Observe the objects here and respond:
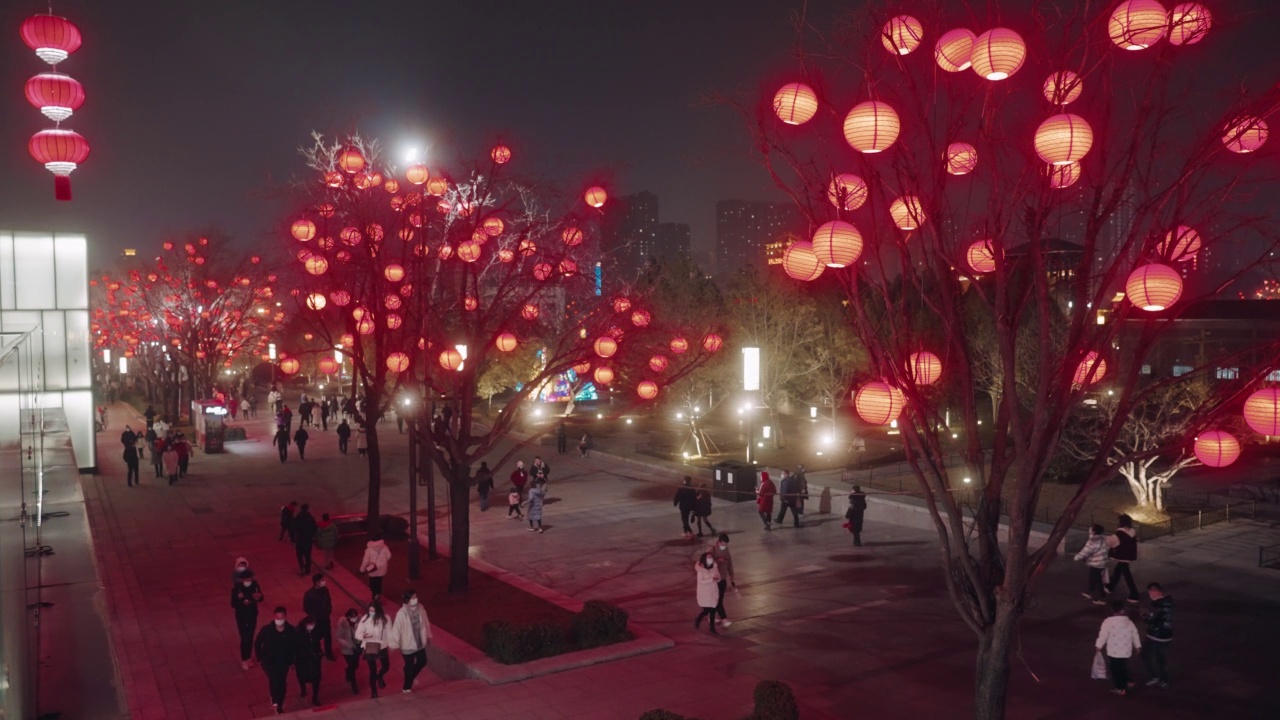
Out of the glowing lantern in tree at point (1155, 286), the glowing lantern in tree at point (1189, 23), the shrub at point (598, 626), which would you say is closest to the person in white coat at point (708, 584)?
the shrub at point (598, 626)

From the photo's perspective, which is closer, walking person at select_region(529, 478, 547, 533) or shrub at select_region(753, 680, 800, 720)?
shrub at select_region(753, 680, 800, 720)

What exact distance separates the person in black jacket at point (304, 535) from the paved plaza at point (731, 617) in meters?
0.34

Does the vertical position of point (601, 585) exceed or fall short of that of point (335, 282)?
it falls short

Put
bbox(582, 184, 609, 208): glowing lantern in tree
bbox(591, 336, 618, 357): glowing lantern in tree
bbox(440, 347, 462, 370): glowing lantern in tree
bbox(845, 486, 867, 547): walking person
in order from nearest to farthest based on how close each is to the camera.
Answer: bbox(440, 347, 462, 370): glowing lantern in tree, bbox(582, 184, 609, 208): glowing lantern in tree, bbox(591, 336, 618, 357): glowing lantern in tree, bbox(845, 486, 867, 547): walking person

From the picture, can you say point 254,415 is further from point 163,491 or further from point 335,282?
point 335,282

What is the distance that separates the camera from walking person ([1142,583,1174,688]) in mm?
10711

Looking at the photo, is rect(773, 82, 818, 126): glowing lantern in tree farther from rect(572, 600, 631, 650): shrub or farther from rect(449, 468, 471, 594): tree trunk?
rect(449, 468, 471, 594): tree trunk

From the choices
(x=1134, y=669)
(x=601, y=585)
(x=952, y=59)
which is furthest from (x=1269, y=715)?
(x=601, y=585)

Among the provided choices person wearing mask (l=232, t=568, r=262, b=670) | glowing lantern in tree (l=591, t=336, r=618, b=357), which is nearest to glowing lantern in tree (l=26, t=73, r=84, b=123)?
person wearing mask (l=232, t=568, r=262, b=670)

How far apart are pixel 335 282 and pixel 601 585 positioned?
22.9ft

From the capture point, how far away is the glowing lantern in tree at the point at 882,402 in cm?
777

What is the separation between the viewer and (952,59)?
707 centimetres

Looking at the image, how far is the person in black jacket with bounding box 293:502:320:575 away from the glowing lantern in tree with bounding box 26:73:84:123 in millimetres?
7330

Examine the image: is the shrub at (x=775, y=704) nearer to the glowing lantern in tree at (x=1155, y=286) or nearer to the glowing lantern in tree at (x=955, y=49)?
the glowing lantern in tree at (x=1155, y=286)
